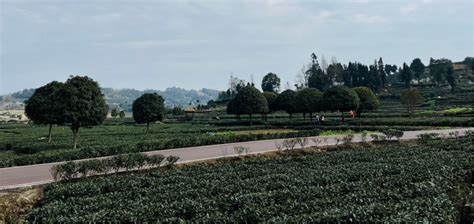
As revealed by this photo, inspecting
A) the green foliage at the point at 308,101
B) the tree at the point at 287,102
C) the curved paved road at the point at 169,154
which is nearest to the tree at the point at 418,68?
the tree at the point at 287,102

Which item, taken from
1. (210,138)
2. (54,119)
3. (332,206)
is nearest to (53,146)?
(54,119)

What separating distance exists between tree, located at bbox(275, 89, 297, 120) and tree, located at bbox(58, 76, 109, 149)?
28489 mm

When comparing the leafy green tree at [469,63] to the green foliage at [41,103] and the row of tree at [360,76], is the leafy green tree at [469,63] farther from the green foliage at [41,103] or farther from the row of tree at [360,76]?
the green foliage at [41,103]

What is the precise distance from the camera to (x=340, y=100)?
4500 cm

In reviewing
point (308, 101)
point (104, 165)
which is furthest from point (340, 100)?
point (104, 165)

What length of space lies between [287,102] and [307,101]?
5138 millimetres

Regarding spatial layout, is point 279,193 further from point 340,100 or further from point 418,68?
point 418,68

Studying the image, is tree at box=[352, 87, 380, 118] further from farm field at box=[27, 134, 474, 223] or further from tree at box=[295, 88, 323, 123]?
farm field at box=[27, 134, 474, 223]

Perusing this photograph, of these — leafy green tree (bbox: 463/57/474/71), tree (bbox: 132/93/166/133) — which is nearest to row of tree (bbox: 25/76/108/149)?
tree (bbox: 132/93/166/133)

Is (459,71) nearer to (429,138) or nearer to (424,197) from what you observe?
(429,138)

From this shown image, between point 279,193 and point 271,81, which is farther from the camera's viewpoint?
point 271,81

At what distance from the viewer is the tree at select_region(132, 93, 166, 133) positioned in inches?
1545

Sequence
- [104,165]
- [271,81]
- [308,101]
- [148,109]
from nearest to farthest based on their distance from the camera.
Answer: [104,165] < [148,109] < [308,101] < [271,81]

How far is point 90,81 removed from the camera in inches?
1143
